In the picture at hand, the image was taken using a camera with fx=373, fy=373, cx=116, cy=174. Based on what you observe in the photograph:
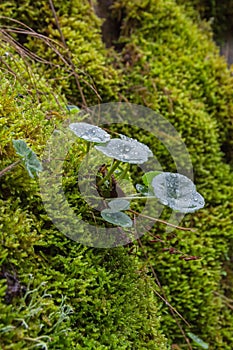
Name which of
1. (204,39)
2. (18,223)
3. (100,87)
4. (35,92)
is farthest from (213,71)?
(18,223)

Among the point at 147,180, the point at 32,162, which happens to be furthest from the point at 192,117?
the point at 32,162

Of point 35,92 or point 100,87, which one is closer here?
point 35,92

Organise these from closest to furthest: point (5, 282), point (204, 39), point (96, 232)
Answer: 1. point (5, 282)
2. point (96, 232)
3. point (204, 39)

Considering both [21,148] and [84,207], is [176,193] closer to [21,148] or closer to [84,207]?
[84,207]

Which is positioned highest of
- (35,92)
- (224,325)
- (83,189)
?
(35,92)

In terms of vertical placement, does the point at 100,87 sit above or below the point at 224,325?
above

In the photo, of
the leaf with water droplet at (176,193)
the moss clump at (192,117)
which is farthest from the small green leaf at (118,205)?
the moss clump at (192,117)

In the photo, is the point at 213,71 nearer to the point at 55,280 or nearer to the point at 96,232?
the point at 96,232
